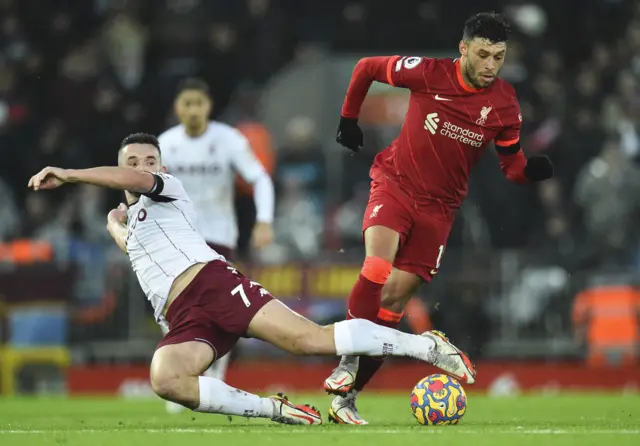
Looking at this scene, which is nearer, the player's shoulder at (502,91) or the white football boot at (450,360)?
the white football boot at (450,360)

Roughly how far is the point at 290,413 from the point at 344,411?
0.69m

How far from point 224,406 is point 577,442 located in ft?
6.59

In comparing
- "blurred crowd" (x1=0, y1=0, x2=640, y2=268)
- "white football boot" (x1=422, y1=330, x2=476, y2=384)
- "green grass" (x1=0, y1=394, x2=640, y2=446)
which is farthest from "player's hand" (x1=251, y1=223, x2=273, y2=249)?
"blurred crowd" (x1=0, y1=0, x2=640, y2=268)

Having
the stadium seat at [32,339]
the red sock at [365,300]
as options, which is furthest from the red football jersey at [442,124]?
the stadium seat at [32,339]

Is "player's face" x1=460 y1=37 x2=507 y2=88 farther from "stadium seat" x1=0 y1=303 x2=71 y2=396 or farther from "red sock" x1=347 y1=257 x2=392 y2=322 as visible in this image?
"stadium seat" x1=0 y1=303 x2=71 y2=396

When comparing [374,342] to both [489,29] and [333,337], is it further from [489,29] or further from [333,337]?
[489,29]

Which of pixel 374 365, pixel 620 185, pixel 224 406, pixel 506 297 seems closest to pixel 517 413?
pixel 374 365

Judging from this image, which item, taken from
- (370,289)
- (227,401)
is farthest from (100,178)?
(370,289)

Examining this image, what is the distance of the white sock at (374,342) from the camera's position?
7.43 m

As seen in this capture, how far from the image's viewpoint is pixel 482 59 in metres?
8.15

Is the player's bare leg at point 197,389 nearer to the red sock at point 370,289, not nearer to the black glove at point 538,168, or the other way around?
the red sock at point 370,289

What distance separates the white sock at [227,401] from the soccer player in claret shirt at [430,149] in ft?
2.77

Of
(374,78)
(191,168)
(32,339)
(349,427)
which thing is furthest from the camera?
(32,339)

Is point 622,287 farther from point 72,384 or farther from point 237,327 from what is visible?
point 237,327
